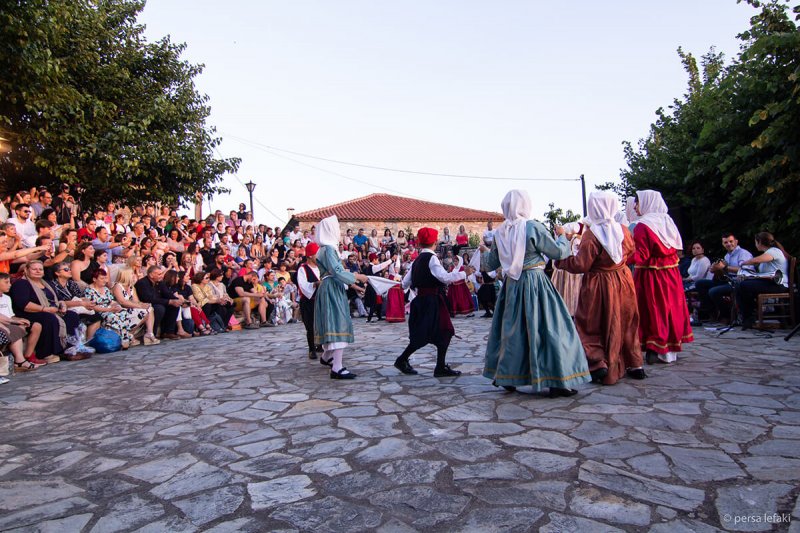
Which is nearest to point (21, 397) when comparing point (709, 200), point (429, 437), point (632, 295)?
point (429, 437)

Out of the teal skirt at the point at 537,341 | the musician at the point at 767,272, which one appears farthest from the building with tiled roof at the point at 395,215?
the teal skirt at the point at 537,341

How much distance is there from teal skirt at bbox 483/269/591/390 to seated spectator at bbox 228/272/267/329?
31.5ft

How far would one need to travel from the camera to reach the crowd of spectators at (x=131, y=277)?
27.9 ft

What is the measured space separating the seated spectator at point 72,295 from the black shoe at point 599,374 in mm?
8017

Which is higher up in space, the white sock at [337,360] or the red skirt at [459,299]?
the red skirt at [459,299]

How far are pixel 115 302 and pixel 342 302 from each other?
5.71 m

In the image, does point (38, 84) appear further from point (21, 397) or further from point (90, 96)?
point (21, 397)

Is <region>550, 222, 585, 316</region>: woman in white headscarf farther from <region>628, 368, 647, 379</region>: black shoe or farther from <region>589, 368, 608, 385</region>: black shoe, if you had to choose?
<region>589, 368, 608, 385</region>: black shoe

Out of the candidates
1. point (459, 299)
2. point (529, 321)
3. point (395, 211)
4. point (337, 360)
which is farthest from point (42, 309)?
point (395, 211)

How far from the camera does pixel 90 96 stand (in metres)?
14.9

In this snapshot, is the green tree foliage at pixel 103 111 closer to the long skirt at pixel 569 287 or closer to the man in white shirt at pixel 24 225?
the man in white shirt at pixel 24 225

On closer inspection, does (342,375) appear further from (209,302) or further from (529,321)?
(209,302)

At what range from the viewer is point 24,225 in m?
10.2

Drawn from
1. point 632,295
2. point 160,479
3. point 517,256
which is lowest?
point 160,479
